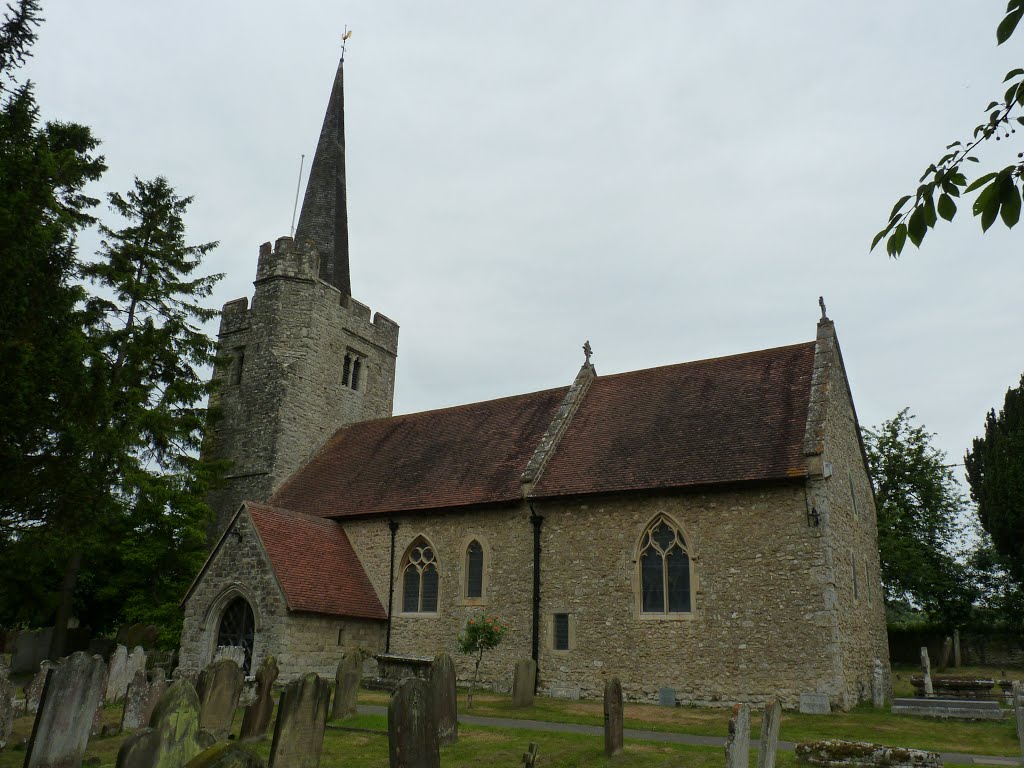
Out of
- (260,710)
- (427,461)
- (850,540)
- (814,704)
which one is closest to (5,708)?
(260,710)

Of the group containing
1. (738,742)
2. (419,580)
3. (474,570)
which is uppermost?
(474,570)

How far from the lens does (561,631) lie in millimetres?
17984

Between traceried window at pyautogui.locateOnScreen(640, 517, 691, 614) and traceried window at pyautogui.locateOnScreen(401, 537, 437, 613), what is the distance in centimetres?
591

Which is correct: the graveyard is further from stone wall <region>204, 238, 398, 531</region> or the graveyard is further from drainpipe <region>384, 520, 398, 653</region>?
stone wall <region>204, 238, 398, 531</region>

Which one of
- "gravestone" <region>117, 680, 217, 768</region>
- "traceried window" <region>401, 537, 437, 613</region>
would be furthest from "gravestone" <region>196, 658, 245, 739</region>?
"traceried window" <region>401, 537, 437, 613</region>

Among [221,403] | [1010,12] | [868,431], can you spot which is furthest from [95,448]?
[868,431]

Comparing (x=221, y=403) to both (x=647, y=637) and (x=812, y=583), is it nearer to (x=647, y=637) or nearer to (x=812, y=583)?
(x=647, y=637)

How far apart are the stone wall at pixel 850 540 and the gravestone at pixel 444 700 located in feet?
27.0

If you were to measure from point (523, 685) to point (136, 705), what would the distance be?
7083 mm

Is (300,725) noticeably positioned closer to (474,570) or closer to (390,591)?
(474,570)

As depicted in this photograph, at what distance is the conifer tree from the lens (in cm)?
2997

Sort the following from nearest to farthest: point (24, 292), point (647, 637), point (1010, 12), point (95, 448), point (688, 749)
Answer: point (1010, 12)
point (688, 749)
point (24, 292)
point (95, 448)
point (647, 637)

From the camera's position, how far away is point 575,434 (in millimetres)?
21109

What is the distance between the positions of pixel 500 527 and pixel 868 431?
2241cm
